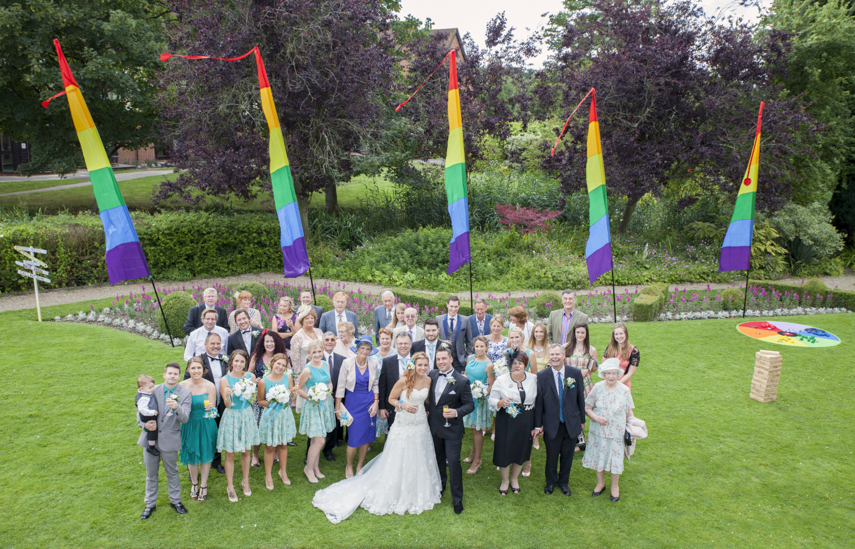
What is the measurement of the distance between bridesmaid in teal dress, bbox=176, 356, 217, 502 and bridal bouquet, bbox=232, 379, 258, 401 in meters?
0.28

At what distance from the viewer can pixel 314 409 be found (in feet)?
19.5

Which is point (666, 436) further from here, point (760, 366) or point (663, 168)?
point (663, 168)

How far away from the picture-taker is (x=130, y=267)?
7.78 meters

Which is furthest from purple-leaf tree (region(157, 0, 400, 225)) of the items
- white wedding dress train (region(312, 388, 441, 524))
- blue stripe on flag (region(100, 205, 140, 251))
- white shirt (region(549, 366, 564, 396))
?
white shirt (region(549, 366, 564, 396))

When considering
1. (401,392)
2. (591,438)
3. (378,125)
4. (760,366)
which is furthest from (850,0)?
(401,392)

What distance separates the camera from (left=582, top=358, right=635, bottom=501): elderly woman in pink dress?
5684mm

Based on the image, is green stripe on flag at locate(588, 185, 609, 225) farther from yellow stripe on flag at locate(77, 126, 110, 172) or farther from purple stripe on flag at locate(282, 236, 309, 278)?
yellow stripe on flag at locate(77, 126, 110, 172)

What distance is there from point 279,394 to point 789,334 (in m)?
10.2

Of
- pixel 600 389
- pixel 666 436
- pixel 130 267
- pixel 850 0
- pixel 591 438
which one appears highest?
pixel 850 0

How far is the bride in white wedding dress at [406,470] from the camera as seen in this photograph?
554cm

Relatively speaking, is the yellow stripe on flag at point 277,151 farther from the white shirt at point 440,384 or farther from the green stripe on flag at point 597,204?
the green stripe on flag at point 597,204

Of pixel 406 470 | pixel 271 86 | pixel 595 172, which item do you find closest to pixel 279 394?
pixel 406 470

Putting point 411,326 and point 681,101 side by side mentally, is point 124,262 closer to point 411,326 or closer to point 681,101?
point 411,326

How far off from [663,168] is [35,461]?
16133mm
